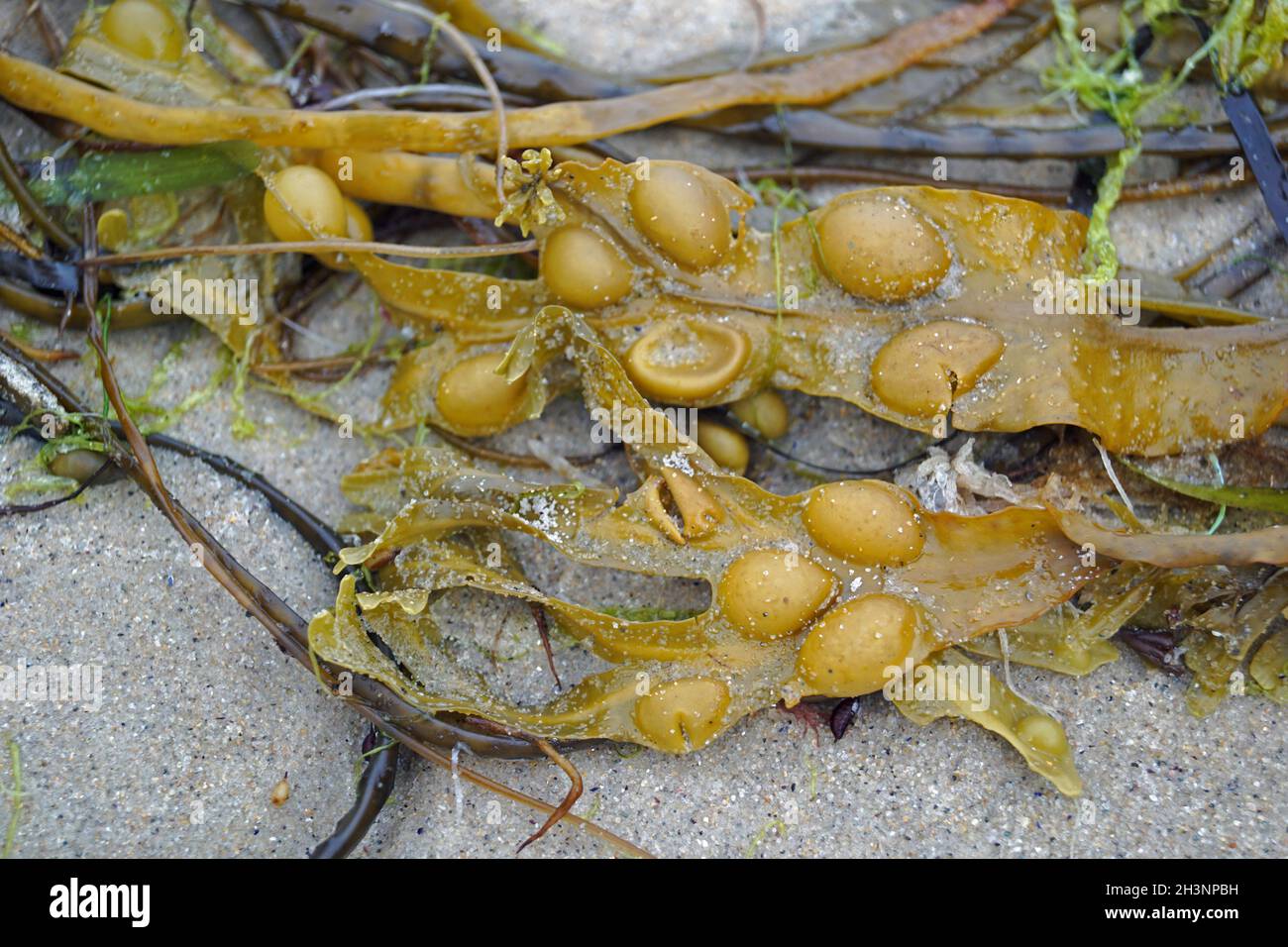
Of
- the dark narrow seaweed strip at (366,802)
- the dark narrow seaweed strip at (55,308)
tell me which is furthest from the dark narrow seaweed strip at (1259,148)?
the dark narrow seaweed strip at (55,308)

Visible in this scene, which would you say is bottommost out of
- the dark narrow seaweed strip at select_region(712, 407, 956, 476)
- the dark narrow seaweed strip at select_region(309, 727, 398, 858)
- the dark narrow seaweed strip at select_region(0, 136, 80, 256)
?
the dark narrow seaweed strip at select_region(309, 727, 398, 858)

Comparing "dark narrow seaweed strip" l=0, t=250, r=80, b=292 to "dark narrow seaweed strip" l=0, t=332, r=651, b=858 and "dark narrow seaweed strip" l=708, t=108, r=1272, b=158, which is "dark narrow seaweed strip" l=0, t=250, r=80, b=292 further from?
"dark narrow seaweed strip" l=708, t=108, r=1272, b=158

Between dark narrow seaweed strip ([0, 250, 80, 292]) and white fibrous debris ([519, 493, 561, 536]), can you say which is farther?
dark narrow seaweed strip ([0, 250, 80, 292])

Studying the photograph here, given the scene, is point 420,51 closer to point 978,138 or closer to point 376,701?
point 978,138

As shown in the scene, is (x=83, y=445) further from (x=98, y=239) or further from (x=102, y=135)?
(x=102, y=135)

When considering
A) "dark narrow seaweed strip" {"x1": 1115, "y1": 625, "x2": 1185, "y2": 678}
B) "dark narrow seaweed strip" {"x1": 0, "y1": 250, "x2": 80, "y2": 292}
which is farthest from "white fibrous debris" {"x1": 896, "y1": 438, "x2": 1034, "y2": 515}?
"dark narrow seaweed strip" {"x1": 0, "y1": 250, "x2": 80, "y2": 292}

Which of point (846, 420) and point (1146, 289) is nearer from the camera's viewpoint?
point (1146, 289)

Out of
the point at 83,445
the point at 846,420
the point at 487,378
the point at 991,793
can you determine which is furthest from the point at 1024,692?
the point at 83,445
